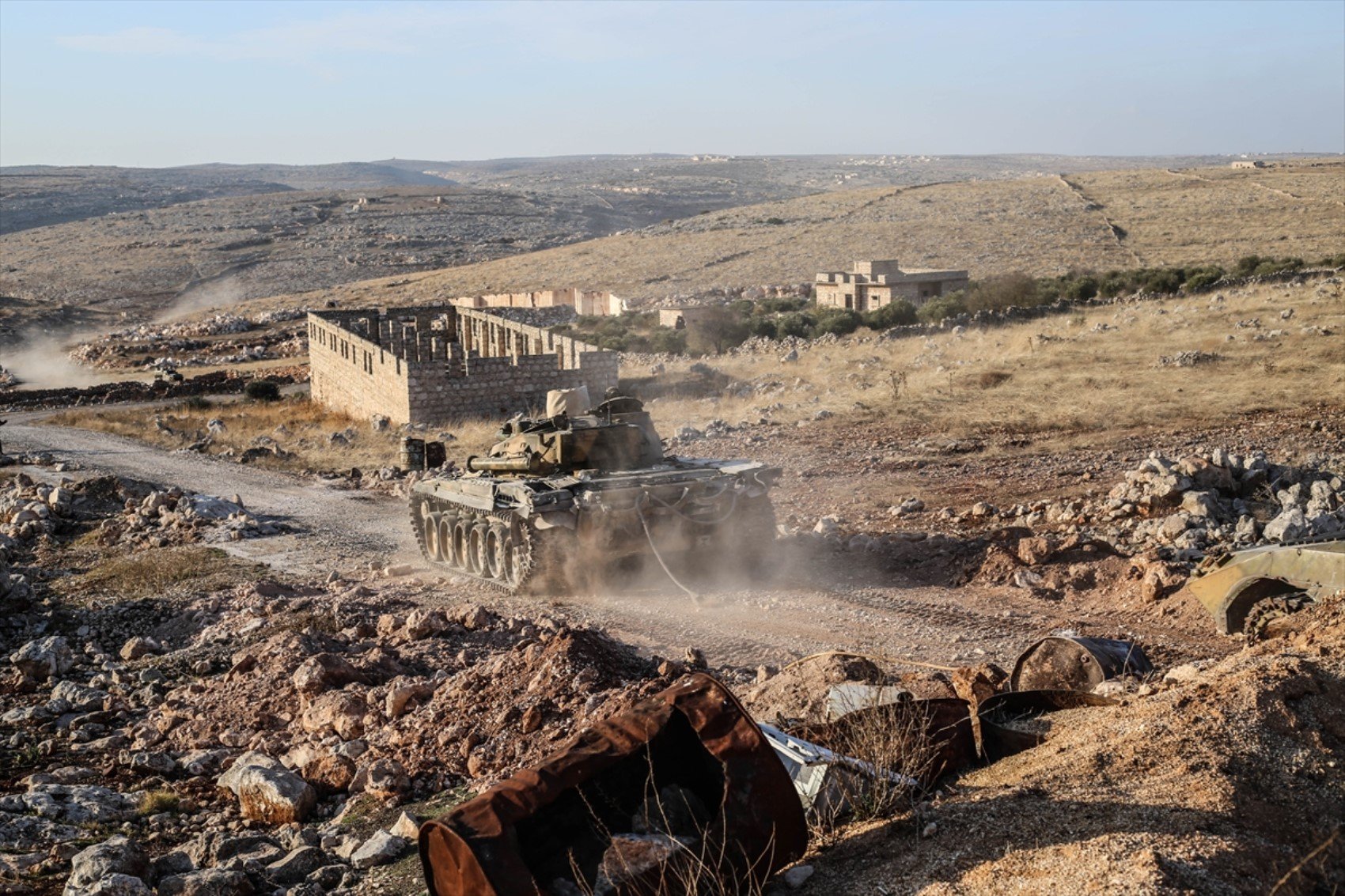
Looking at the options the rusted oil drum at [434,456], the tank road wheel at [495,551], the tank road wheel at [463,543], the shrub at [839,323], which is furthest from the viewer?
the shrub at [839,323]

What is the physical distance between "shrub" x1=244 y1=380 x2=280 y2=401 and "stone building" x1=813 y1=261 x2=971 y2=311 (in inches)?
654

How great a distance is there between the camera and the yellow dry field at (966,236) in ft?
170

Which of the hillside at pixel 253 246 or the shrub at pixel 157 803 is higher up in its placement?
the hillside at pixel 253 246

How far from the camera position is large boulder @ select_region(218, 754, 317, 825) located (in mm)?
8383

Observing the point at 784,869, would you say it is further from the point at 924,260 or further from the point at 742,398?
the point at 924,260

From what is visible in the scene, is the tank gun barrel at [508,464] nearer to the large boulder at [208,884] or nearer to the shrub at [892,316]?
the large boulder at [208,884]

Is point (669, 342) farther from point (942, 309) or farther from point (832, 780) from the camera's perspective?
point (832, 780)

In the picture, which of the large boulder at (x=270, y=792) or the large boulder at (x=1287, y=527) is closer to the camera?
the large boulder at (x=270, y=792)

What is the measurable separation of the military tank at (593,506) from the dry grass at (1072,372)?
25.5 ft

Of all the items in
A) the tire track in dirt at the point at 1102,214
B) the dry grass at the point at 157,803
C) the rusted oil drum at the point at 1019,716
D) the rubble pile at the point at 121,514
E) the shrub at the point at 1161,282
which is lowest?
the rubble pile at the point at 121,514

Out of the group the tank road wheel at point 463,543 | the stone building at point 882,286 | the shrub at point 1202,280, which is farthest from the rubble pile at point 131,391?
the shrub at point 1202,280

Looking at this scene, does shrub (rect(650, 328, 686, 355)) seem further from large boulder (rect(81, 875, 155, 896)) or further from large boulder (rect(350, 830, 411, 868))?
large boulder (rect(81, 875, 155, 896))

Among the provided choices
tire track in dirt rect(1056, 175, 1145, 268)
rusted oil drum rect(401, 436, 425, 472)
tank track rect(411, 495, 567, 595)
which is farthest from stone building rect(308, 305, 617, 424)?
tire track in dirt rect(1056, 175, 1145, 268)

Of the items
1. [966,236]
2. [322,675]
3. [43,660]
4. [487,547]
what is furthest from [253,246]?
[322,675]
